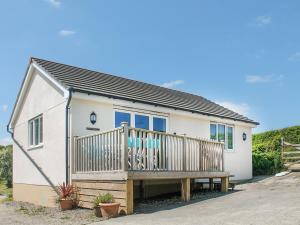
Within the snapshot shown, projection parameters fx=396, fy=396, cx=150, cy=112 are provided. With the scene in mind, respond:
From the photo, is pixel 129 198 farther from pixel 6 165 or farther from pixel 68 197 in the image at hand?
pixel 6 165

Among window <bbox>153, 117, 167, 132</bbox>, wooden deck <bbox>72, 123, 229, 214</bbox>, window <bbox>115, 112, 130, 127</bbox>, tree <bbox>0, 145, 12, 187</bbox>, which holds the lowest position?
tree <bbox>0, 145, 12, 187</bbox>

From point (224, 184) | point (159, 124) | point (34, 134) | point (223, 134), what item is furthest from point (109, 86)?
point (223, 134)

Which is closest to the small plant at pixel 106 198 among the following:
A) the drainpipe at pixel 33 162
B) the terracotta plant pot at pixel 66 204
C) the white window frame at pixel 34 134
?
the terracotta plant pot at pixel 66 204

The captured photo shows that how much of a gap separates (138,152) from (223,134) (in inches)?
373

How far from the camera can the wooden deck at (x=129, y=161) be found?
1128cm

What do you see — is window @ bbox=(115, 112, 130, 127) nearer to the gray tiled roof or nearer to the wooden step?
the gray tiled roof

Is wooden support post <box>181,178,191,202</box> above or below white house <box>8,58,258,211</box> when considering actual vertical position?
below

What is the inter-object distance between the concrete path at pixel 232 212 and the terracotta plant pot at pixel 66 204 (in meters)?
3.12

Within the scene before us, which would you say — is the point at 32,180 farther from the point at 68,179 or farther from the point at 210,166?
the point at 210,166

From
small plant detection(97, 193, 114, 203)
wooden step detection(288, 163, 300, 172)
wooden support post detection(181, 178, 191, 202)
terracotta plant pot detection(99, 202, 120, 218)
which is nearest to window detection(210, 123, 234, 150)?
wooden step detection(288, 163, 300, 172)

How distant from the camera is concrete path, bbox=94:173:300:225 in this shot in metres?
9.06

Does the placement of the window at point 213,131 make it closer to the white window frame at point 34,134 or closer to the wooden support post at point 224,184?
the wooden support post at point 224,184

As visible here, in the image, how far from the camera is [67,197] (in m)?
13.0

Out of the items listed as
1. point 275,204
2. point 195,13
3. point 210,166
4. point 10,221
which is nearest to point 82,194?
point 10,221
